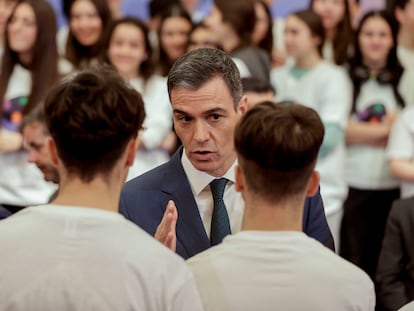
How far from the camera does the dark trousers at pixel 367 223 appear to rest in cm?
518

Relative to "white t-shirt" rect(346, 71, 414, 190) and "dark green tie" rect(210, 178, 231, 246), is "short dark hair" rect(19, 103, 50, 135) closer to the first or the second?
"dark green tie" rect(210, 178, 231, 246)

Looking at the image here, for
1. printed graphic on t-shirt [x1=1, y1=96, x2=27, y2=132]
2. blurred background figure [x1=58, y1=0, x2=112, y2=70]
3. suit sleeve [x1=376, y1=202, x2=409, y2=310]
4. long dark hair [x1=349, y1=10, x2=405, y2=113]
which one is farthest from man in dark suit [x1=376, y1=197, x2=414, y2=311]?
blurred background figure [x1=58, y1=0, x2=112, y2=70]

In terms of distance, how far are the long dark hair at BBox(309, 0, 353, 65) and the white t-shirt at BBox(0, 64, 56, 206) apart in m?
1.72

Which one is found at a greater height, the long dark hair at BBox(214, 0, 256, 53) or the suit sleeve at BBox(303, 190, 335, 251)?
the long dark hair at BBox(214, 0, 256, 53)

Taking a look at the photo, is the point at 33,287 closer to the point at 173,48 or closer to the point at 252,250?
the point at 252,250

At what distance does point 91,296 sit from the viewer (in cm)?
201

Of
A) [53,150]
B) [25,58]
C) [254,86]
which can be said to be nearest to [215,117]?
[53,150]

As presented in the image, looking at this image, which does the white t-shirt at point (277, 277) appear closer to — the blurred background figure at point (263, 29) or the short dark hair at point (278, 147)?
A: the short dark hair at point (278, 147)

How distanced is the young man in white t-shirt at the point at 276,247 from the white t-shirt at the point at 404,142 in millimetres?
2903

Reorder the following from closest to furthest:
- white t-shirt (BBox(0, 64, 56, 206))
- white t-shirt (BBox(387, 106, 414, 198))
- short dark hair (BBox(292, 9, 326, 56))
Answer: white t-shirt (BBox(0, 64, 56, 206)) → white t-shirt (BBox(387, 106, 414, 198)) → short dark hair (BBox(292, 9, 326, 56))

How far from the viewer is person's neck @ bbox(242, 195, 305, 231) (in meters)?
2.11

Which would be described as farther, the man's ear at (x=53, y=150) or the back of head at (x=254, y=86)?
the back of head at (x=254, y=86)

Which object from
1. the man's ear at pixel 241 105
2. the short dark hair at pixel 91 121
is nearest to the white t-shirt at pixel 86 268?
the short dark hair at pixel 91 121

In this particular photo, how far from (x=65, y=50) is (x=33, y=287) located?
11.6ft
